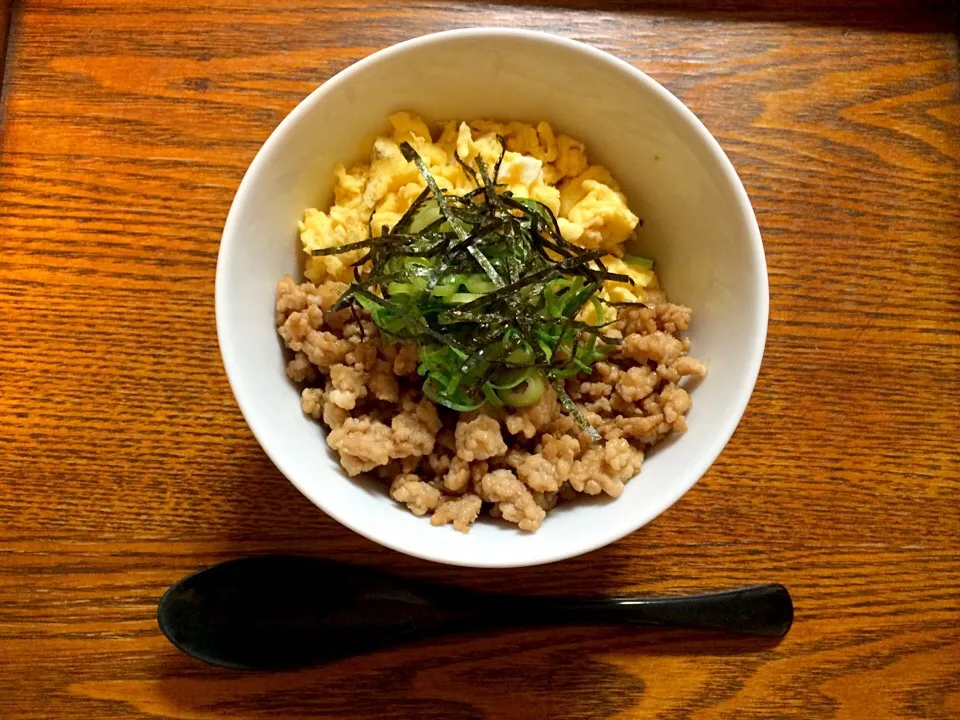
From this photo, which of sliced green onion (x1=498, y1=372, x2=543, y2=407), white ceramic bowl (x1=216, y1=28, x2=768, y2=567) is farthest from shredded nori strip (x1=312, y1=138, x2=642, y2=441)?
white ceramic bowl (x1=216, y1=28, x2=768, y2=567)

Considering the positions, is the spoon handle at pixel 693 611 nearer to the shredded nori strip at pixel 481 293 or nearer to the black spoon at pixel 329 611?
the black spoon at pixel 329 611

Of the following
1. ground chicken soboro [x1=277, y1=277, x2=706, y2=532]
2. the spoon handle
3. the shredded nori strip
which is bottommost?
the spoon handle

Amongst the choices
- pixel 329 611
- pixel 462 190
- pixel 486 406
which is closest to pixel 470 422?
pixel 486 406

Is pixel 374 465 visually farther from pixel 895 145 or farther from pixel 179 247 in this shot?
pixel 895 145

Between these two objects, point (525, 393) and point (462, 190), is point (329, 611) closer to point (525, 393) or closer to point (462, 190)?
point (525, 393)

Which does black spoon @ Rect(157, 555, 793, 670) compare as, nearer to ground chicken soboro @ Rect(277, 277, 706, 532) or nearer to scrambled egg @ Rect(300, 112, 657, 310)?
ground chicken soboro @ Rect(277, 277, 706, 532)

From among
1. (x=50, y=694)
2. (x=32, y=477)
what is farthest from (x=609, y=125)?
(x=50, y=694)
